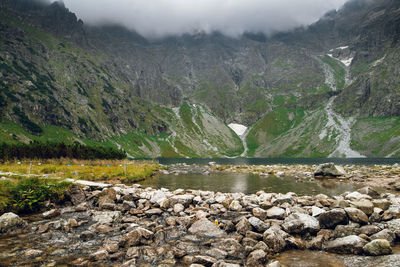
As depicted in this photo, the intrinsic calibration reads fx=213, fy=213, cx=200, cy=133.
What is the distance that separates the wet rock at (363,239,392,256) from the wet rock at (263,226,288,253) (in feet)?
11.4

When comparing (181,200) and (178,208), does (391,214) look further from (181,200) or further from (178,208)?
(181,200)

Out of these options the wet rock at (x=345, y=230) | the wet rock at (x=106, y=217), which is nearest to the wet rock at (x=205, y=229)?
the wet rock at (x=106, y=217)

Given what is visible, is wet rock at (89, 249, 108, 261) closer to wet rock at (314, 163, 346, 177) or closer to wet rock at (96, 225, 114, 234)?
wet rock at (96, 225, 114, 234)

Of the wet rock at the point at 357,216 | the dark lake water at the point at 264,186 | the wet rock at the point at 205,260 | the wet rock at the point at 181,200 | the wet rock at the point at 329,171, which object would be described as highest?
the wet rock at the point at 357,216

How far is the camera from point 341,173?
43.9 m

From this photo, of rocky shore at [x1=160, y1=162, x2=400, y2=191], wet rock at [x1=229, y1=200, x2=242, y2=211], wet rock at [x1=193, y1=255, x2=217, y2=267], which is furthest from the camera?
rocky shore at [x1=160, y1=162, x2=400, y2=191]

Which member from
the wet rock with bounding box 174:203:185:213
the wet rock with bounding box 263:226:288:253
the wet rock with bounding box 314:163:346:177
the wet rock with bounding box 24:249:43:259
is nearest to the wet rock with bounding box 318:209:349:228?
the wet rock with bounding box 263:226:288:253

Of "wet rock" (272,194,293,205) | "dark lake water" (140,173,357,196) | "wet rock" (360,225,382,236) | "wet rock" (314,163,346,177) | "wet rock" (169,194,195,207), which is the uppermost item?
"wet rock" (360,225,382,236)

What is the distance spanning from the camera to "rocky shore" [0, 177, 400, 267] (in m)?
9.46

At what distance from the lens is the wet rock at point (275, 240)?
10.4m

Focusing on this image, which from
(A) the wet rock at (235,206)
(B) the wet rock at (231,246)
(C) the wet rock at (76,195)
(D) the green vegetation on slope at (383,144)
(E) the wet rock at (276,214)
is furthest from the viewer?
(D) the green vegetation on slope at (383,144)

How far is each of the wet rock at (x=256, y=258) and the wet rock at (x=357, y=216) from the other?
7.03m

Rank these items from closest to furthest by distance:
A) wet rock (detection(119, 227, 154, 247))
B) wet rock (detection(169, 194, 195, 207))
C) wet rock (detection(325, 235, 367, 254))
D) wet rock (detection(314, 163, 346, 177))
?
1. wet rock (detection(325, 235, 367, 254))
2. wet rock (detection(119, 227, 154, 247))
3. wet rock (detection(169, 194, 195, 207))
4. wet rock (detection(314, 163, 346, 177))

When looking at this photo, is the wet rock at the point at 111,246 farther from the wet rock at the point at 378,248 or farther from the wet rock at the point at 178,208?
the wet rock at the point at 378,248
